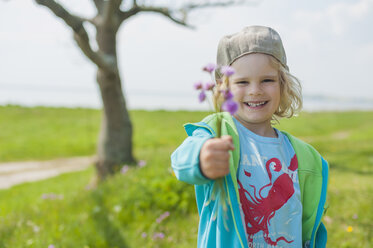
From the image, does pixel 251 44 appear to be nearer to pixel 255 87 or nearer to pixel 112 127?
pixel 255 87

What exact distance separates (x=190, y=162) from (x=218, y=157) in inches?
7.2

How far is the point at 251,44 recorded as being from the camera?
2.05 m

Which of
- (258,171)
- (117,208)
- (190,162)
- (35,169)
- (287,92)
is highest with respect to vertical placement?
(287,92)

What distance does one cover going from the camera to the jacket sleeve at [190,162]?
1573 millimetres

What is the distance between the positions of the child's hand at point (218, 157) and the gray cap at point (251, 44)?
2.61 feet

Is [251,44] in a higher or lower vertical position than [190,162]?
higher

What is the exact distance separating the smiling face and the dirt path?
10.2 m

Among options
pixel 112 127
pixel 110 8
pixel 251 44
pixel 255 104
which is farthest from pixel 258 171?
pixel 112 127

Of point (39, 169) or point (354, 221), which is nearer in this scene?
point (354, 221)

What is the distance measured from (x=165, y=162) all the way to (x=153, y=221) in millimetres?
2348

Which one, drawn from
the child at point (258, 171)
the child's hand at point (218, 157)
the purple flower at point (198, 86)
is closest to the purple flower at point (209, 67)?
the purple flower at point (198, 86)

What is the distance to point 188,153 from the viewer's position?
1.66 m

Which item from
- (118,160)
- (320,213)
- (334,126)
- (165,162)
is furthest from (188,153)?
(334,126)

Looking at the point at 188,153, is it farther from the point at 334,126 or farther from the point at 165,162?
the point at 334,126
